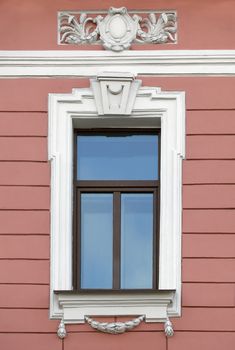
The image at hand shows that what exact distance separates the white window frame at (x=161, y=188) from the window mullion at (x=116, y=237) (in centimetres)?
42

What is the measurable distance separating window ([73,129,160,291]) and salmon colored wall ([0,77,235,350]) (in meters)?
0.40

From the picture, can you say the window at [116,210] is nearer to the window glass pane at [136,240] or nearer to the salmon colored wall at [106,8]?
the window glass pane at [136,240]

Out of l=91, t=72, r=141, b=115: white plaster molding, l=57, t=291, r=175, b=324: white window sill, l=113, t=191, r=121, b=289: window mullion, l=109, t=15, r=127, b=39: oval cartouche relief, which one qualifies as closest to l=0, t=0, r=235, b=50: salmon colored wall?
l=109, t=15, r=127, b=39: oval cartouche relief

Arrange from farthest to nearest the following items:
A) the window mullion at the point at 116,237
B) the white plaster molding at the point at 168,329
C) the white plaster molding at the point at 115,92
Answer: the white plaster molding at the point at 115,92 < the window mullion at the point at 116,237 < the white plaster molding at the point at 168,329

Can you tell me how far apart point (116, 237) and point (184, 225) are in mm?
663

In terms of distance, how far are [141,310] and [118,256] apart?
2.17 ft

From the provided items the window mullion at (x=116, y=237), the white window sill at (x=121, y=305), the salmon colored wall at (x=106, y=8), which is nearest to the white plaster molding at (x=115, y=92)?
the salmon colored wall at (x=106, y=8)

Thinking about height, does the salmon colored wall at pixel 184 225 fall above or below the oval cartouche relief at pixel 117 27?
below

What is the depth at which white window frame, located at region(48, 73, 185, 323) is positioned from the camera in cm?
1299

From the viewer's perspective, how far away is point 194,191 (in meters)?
13.3

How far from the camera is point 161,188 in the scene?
13406 millimetres

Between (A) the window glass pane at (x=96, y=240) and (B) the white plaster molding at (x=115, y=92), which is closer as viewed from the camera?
(A) the window glass pane at (x=96, y=240)

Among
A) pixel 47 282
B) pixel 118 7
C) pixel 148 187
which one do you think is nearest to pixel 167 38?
pixel 118 7

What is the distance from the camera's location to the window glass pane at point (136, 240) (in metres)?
13.4
